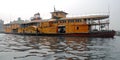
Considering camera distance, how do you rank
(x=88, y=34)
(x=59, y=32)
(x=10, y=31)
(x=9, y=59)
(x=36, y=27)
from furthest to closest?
1. (x=10, y=31)
2. (x=36, y=27)
3. (x=59, y=32)
4. (x=88, y=34)
5. (x=9, y=59)

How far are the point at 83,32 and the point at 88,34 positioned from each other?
1.50m

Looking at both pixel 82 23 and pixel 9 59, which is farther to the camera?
pixel 82 23

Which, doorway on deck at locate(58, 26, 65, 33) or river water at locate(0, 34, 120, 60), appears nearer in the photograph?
river water at locate(0, 34, 120, 60)

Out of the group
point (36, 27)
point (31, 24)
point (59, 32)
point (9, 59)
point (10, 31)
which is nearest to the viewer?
point (9, 59)

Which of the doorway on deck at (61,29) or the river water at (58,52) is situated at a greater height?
the doorway on deck at (61,29)

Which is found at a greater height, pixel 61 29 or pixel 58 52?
pixel 61 29

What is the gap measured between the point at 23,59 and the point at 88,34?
101ft

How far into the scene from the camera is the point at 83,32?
135ft

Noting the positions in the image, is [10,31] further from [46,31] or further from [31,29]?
[46,31]

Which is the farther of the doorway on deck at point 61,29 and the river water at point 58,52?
the doorway on deck at point 61,29

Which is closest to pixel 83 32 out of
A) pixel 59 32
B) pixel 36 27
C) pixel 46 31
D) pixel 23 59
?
pixel 59 32

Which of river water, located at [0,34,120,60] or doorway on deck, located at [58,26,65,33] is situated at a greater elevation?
doorway on deck, located at [58,26,65,33]

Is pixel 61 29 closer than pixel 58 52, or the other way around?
pixel 58 52

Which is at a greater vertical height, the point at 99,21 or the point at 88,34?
the point at 99,21
